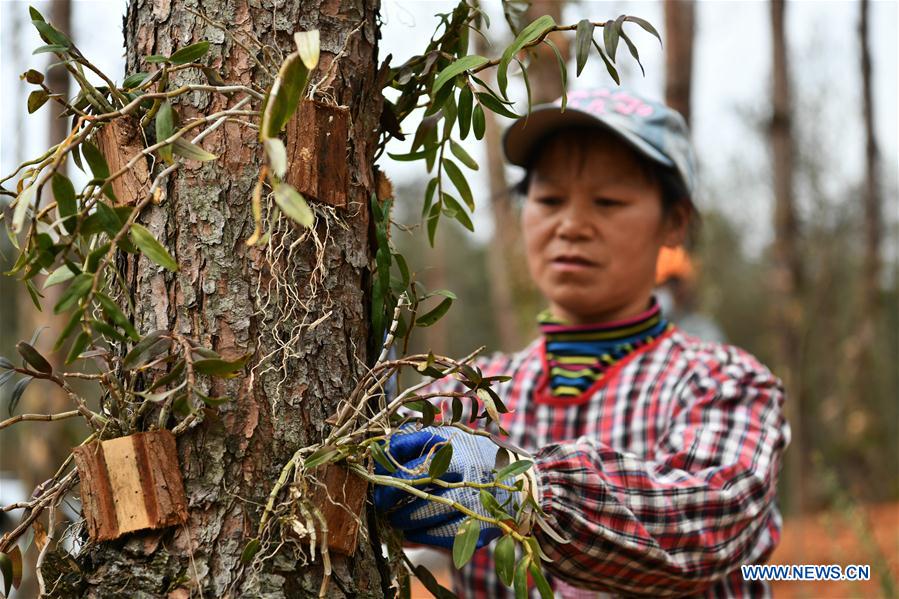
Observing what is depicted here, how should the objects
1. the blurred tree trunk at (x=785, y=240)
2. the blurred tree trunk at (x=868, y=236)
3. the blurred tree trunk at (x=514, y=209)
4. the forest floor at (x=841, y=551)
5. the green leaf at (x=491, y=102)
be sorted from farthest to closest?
the blurred tree trunk at (x=868, y=236), the blurred tree trunk at (x=785, y=240), the blurred tree trunk at (x=514, y=209), the forest floor at (x=841, y=551), the green leaf at (x=491, y=102)

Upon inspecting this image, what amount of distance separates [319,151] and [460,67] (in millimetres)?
194

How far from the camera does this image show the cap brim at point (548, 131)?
1.75m

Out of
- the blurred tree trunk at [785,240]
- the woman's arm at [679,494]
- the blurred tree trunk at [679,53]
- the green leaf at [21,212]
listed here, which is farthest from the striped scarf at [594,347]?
the blurred tree trunk at [785,240]

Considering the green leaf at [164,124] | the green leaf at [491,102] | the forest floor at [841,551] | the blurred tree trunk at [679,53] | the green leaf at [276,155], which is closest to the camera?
the green leaf at [276,155]

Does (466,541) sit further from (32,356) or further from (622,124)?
(622,124)

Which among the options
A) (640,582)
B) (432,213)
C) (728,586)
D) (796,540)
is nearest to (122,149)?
(432,213)

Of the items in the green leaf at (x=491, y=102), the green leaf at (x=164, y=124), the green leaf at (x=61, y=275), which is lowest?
the green leaf at (x=61, y=275)

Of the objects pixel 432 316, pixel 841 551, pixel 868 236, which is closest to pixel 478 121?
pixel 432 316

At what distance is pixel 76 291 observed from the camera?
0.84 m

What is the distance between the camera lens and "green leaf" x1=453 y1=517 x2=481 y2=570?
38.7 inches

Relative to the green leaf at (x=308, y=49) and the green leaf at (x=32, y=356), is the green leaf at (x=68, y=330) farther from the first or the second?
the green leaf at (x=308, y=49)

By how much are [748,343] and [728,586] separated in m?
17.6

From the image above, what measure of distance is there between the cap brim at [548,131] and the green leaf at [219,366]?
36.8 inches

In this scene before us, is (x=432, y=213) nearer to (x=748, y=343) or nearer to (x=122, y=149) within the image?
(x=122, y=149)
